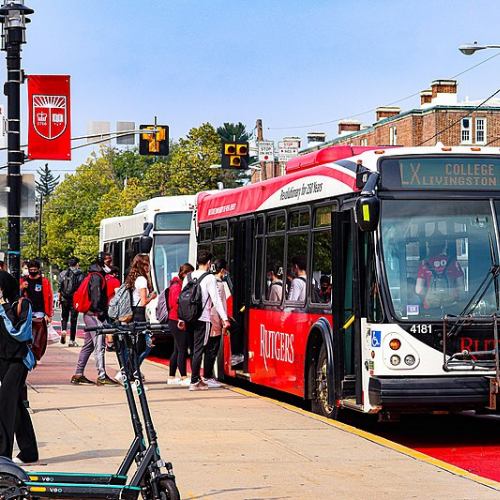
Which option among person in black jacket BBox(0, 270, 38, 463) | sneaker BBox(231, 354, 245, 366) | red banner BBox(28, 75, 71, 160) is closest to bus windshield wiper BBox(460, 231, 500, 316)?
person in black jacket BBox(0, 270, 38, 463)

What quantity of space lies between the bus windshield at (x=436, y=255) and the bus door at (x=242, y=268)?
5064 mm

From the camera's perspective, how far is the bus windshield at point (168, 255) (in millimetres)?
25184

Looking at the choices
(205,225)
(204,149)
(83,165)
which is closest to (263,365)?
(205,225)

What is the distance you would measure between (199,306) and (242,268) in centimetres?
131

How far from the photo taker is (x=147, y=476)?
23.5 ft

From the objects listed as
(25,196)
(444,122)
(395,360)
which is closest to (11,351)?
(395,360)

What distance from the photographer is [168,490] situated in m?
7.08

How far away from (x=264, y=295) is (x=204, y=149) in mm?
54687

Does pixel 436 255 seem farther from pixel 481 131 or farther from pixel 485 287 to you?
pixel 481 131

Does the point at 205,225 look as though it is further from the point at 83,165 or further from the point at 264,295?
the point at 83,165

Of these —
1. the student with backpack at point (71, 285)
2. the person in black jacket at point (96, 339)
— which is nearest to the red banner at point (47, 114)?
the person in black jacket at point (96, 339)

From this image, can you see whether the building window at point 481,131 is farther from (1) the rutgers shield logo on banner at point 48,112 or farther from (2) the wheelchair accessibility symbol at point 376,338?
(2) the wheelchair accessibility symbol at point 376,338

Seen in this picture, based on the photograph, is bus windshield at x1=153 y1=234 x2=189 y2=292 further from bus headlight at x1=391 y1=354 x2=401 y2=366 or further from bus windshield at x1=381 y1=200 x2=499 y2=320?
bus headlight at x1=391 y1=354 x2=401 y2=366

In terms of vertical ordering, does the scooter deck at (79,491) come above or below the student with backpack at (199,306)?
below
